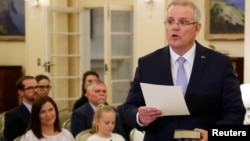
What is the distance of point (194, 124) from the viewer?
2.36m

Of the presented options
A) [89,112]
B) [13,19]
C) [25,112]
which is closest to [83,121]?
[89,112]

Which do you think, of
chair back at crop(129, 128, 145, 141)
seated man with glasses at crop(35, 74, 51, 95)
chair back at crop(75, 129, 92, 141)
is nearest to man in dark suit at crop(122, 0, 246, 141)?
chair back at crop(75, 129, 92, 141)

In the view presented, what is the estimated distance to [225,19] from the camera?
7.98 meters

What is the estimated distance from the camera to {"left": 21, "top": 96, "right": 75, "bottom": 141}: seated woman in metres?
4.50

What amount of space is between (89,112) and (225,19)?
11.4 feet

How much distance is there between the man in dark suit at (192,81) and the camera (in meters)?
2.29

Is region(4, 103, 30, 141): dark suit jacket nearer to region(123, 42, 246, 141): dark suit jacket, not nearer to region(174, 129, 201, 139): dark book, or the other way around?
region(123, 42, 246, 141): dark suit jacket

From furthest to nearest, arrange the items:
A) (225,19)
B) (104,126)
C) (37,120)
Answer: (225,19) < (104,126) < (37,120)

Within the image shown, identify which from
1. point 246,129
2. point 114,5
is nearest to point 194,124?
point 246,129

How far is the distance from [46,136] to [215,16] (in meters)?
4.33

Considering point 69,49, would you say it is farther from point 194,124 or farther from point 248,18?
point 194,124

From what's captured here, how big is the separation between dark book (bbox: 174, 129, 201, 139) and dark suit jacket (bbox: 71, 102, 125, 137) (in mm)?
2906

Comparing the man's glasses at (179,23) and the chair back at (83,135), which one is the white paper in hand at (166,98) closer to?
the man's glasses at (179,23)

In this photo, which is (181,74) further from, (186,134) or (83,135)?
(83,135)
